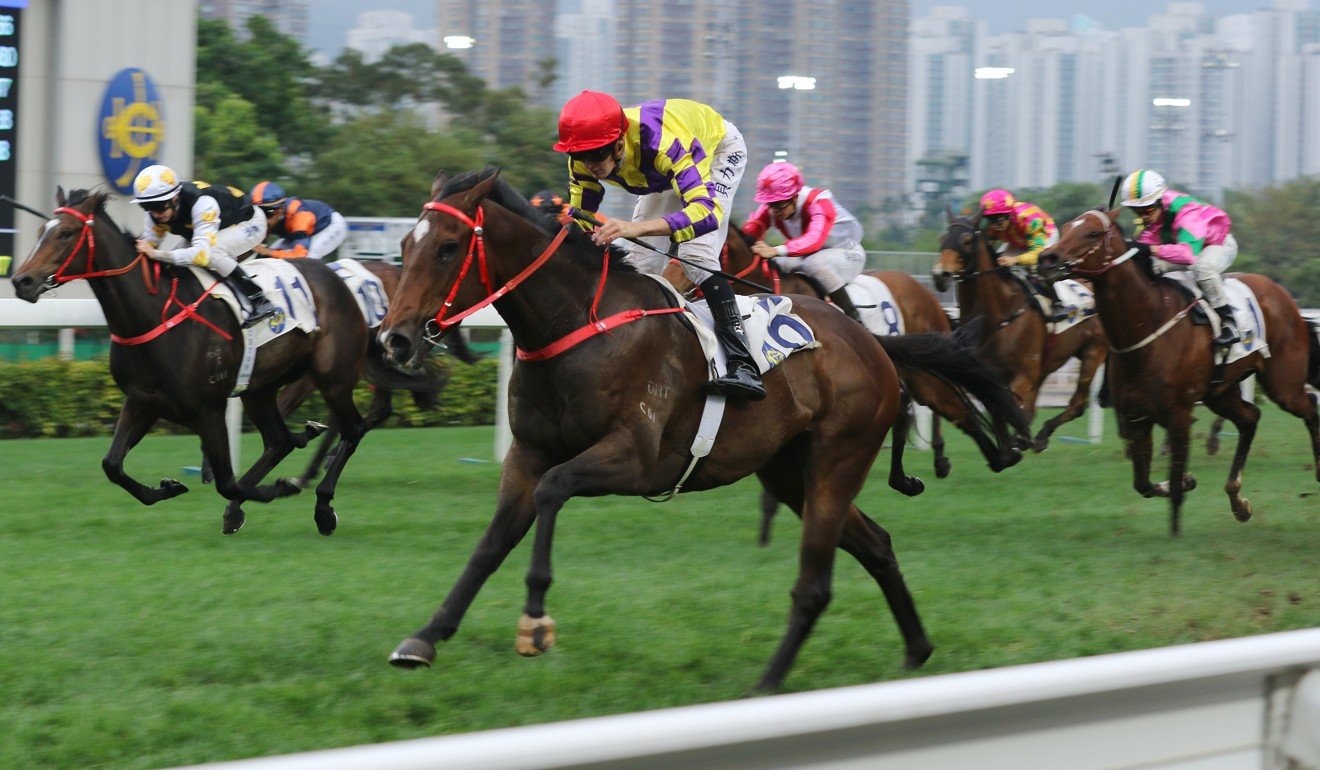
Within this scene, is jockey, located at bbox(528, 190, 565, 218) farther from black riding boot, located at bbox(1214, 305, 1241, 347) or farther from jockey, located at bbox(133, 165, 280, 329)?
black riding boot, located at bbox(1214, 305, 1241, 347)

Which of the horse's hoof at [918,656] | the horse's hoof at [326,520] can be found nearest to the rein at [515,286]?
the horse's hoof at [918,656]

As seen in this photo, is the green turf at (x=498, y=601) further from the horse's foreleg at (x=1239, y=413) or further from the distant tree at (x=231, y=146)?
the distant tree at (x=231, y=146)

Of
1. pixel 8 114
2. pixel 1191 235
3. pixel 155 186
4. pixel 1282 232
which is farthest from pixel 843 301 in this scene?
pixel 1282 232

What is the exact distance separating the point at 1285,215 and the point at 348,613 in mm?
27001

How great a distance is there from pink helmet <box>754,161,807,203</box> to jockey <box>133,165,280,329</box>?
237 centimetres

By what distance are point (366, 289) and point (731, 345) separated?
401cm

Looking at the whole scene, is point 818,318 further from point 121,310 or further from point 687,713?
point 121,310

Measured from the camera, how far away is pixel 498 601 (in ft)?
15.8

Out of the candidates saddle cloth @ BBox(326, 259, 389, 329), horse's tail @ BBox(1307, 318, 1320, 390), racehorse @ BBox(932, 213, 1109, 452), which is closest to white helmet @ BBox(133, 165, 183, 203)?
saddle cloth @ BBox(326, 259, 389, 329)

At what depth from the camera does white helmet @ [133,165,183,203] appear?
650cm

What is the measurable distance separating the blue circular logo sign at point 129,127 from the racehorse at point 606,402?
1092cm

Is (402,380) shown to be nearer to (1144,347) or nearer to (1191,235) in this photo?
(1144,347)

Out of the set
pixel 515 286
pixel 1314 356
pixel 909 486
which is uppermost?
pixel 515 286

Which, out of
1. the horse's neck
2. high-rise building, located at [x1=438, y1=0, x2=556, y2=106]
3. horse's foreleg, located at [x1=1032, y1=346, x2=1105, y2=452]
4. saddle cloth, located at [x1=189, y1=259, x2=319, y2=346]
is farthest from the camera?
high-rise building, located at [x1=438, y1=0, x2=556, y2=106]
